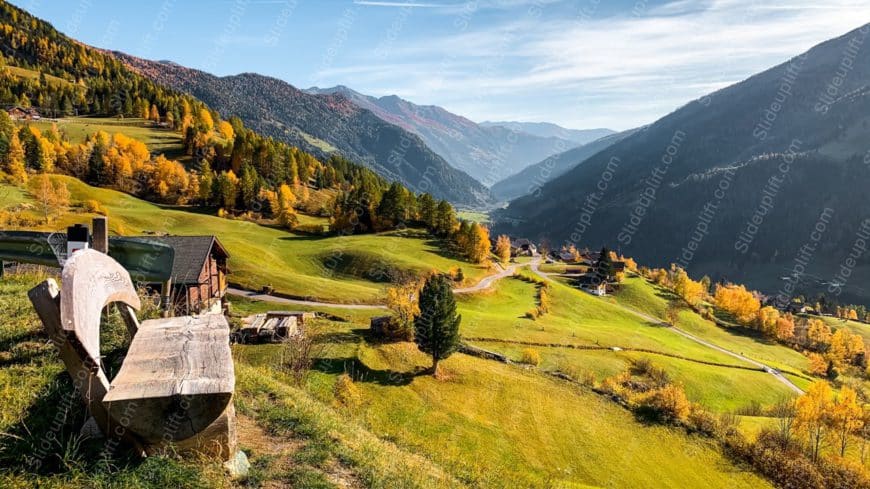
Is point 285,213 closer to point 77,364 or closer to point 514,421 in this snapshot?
point 514,421

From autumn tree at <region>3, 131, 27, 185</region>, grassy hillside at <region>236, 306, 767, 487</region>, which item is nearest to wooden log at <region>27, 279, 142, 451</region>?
grassy hillside at <region>236, 306, 767, 487</region>

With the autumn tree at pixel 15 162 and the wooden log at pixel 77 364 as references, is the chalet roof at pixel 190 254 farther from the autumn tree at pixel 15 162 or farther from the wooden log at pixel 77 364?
the autumn tree at pixel 15 162

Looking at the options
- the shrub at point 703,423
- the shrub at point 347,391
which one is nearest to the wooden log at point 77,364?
the shrub at point 347,391

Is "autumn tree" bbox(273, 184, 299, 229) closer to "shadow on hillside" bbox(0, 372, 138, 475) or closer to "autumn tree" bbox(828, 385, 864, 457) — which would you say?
"autumn tree" bbox(828, 385, 864, 457)

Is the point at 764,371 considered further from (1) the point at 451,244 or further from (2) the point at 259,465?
(2) the point at 259,465

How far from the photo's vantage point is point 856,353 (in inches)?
3713

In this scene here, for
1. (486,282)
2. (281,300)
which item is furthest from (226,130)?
(281,300)

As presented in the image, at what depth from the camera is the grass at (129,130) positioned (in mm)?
120394

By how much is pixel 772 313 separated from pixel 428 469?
11962 centimetres

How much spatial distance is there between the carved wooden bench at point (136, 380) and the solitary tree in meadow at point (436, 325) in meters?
28.1

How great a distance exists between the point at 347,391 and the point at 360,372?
16.8ft

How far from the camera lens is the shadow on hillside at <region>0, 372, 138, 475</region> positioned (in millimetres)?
5562

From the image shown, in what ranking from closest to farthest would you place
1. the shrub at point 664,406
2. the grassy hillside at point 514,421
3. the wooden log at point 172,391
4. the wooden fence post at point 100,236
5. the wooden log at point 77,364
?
the wooden log at point 77,364 < the wooden log at point 172,391 < the wooden fence post at point 100,236 < the grassy hillside at point 514,421 < the shrub at point 664,406

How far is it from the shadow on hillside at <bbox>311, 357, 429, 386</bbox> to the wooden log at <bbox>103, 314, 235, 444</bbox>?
79.3 ft
